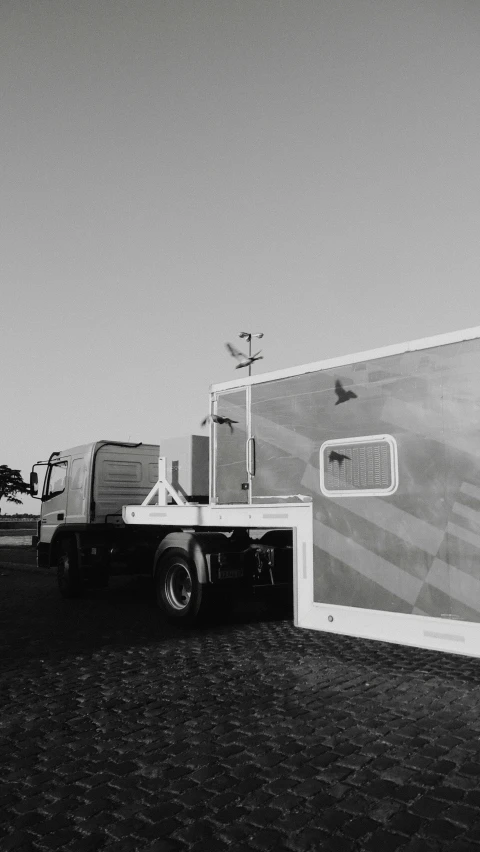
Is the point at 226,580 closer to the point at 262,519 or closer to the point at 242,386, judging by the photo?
the point at 262,519

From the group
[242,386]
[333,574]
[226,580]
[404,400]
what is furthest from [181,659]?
[404,400]

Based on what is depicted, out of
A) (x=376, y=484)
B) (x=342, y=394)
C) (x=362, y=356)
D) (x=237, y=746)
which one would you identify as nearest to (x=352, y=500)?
(x=376, y=484)

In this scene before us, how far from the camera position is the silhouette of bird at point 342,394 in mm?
6398

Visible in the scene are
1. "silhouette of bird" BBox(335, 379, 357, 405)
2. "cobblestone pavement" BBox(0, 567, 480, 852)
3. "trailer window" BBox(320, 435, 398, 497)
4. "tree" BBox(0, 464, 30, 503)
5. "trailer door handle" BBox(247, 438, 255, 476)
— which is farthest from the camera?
"tree" BBox(0, 464, 30, 503)

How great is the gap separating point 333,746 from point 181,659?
2960 millimetres

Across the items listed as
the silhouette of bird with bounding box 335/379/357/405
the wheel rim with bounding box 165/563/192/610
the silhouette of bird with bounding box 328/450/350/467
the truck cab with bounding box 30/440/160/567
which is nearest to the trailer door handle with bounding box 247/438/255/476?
the silhouette of bird with bounding box 328/450/350/467

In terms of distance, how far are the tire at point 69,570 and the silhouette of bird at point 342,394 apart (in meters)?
6.75

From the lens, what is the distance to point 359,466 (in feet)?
20.6

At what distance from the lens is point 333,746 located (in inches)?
173

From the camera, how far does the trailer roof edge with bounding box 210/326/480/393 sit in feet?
18.2

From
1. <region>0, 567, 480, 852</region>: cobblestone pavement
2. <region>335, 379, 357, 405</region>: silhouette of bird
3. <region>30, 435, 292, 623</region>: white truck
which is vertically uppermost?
<region>335, 379, 357, 405</region>: silhouette of bird

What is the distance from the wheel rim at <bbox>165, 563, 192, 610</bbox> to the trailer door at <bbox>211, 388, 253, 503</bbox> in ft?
4.52

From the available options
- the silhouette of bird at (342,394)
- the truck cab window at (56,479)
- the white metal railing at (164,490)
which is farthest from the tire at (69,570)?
the silhouette of bird at (342,394)

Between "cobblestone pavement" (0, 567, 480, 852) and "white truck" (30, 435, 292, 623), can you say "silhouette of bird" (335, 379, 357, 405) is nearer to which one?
"white truck" (30, 435, 292, 623)
